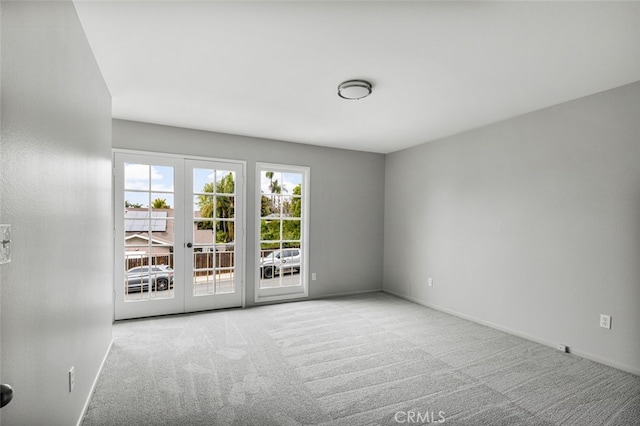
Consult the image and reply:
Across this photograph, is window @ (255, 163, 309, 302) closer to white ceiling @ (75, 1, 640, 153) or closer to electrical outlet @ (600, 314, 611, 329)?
white ceiling @ (75, 1, 640, 153)

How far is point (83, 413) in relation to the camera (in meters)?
2.13

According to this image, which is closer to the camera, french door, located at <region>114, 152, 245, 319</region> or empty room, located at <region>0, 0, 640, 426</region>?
empty room, located at <region>0, 0, 640, 426</region>

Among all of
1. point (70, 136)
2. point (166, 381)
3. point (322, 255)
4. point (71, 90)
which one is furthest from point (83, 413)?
point (322, 255)

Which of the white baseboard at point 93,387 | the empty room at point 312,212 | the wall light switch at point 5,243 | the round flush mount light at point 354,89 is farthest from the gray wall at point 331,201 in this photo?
the wall light switch at point 5,243

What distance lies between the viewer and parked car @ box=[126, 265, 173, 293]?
13.5ft

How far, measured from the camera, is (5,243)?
3.62 feet

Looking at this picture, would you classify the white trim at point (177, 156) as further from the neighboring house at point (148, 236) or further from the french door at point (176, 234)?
the neighboring house at point (148, 236)

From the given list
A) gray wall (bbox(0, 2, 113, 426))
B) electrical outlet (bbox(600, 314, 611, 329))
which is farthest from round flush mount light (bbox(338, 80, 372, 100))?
electrical outlet (bbox(600, 314, 611, 329))

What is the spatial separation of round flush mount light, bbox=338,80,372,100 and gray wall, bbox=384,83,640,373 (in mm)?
1966

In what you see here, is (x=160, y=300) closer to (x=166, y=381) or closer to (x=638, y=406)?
(x=166, y=381)

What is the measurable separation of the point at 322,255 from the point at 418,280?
1530 mm

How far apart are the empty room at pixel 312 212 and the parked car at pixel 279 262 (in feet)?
0.15

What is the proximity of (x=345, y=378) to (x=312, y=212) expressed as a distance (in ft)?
9.58

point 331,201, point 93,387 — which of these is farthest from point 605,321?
point 93,387
